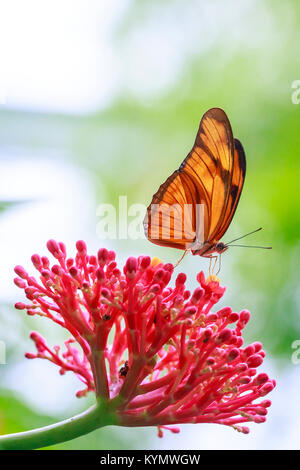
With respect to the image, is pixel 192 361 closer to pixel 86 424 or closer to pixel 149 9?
pixel 86 424

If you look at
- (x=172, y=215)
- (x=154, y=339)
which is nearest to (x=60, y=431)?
(x=154, y=339)

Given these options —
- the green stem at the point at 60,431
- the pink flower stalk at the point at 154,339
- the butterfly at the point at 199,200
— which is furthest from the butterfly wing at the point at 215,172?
the green stem at the point at 60,431

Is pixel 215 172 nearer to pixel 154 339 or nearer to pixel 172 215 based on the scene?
pixel 172 215

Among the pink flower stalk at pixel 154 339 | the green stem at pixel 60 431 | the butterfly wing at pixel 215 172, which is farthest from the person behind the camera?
the butterfly wing at pixel 215 172

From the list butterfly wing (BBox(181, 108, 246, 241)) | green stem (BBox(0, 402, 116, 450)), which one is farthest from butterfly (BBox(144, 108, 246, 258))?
green stem (BBox(0, 402, 116, 450))

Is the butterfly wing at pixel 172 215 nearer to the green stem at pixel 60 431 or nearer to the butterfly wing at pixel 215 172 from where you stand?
the butterfly wing at pixel 215 172

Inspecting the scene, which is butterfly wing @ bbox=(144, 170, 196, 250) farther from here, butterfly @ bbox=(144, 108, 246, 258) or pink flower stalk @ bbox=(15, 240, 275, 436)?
pink flower stalk @ bbox=(15, 240, 275, 436)
